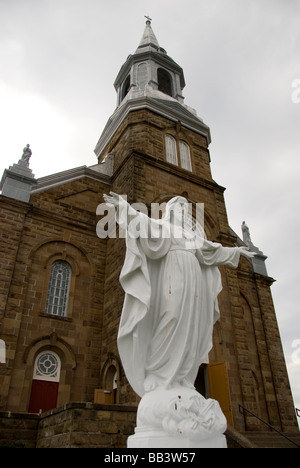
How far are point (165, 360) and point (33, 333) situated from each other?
9180 mm

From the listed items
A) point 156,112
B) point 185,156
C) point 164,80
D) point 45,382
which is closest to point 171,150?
point 185,156

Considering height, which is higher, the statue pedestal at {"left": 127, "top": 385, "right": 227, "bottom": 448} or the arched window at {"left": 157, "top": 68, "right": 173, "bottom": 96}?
the arched window at {"left": 157, "top": 68, "right": 173, "bottom": 96}

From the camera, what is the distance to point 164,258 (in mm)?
4719

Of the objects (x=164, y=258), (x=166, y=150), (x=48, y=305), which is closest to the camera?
(x=164, y=258)

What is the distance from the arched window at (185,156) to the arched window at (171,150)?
1.20 feet

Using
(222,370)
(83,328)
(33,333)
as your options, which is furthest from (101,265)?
(222,370)

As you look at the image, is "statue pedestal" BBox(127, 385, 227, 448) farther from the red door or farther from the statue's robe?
the red door

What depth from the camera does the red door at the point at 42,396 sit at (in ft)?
36.9

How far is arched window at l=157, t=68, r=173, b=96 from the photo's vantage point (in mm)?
23891

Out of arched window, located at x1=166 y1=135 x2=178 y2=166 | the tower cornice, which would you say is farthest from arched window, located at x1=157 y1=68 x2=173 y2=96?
arched window, located at x1=166 y1=135 x2=178 y2=166

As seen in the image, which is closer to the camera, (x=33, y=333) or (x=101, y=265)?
(x=33, y=333)

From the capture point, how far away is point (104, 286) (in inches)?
567

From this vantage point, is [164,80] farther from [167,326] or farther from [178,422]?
[178,422]
